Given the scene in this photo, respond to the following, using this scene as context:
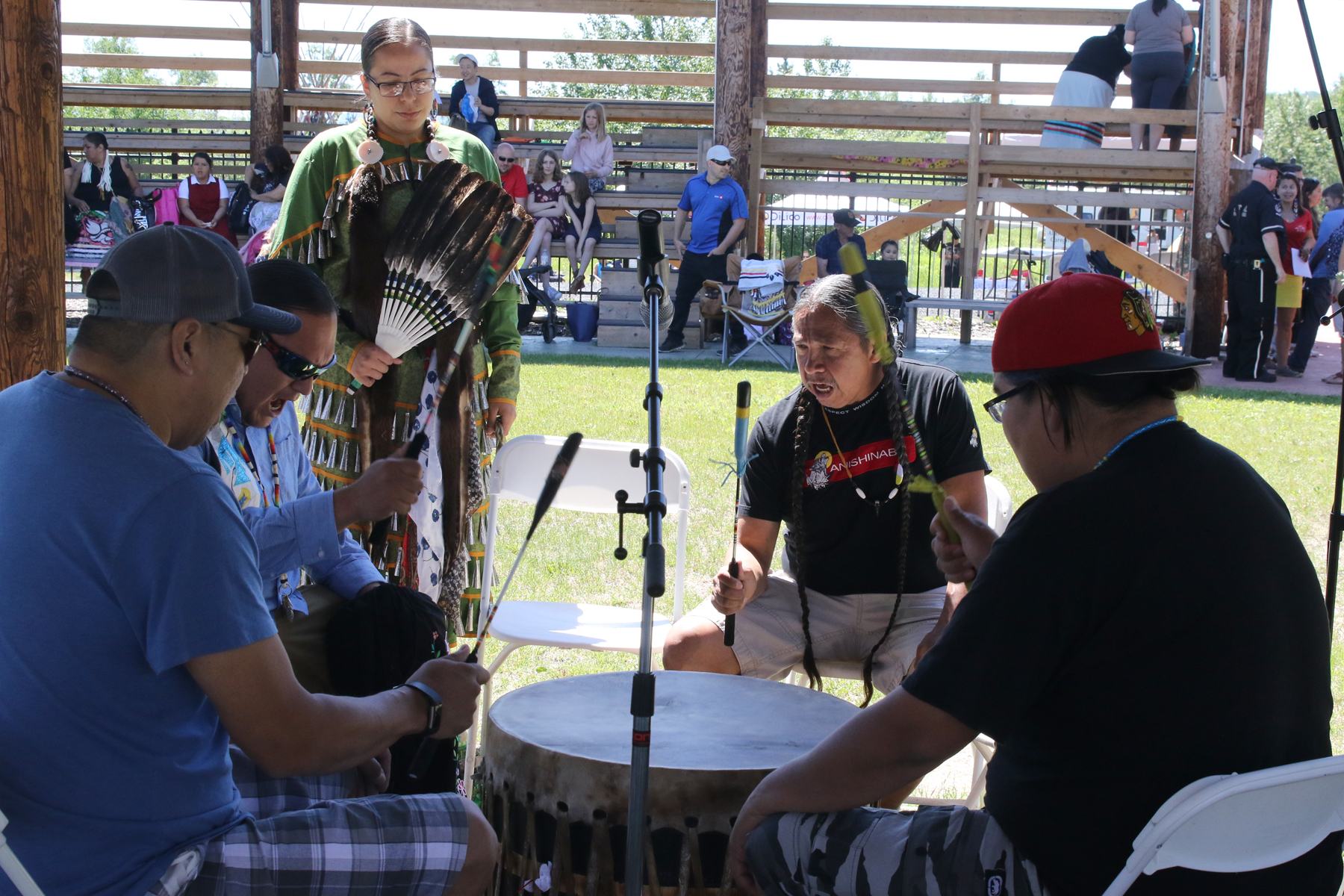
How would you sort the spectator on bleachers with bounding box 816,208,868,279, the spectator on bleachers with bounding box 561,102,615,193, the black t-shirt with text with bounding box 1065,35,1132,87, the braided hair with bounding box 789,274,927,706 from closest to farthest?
the braided hair with bounding box 789,274,927,706, the spectator on bleachers with bounding box 816,208,868,279, the black t-shirt with text with bounding box 1065,35,1132,87, the spectator on bleachers with bounding box 561,102,615,193

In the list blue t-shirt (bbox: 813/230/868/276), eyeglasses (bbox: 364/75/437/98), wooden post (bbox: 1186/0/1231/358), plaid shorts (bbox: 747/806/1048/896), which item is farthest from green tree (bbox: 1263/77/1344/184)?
plaid shorts (bbox: 747/806/1048/896)

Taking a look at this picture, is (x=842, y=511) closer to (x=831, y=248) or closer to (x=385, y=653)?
(x=385, y=653)

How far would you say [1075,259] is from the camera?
1223 centimetres

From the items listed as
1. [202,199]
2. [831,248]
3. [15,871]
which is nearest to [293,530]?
[15,871]

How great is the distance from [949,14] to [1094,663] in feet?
43.0

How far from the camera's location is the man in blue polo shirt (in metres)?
11.0

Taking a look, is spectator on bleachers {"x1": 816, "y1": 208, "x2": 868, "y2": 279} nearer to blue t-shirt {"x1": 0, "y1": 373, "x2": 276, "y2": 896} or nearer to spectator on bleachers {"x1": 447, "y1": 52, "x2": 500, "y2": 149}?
spectator on bleachers {"x1": 447, "y1": 52, "x2": 500, "y2": 149}

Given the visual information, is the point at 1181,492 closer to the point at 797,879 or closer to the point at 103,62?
the point at 797,879

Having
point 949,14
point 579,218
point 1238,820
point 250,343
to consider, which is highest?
point 949,14

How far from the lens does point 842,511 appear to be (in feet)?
9.42

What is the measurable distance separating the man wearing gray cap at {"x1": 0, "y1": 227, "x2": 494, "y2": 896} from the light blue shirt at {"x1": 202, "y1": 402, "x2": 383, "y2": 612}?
579 millimetres

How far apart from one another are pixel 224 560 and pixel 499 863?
2.66 ft

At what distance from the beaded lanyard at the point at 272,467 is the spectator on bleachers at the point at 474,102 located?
34.5ft

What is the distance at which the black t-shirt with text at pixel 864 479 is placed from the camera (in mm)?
2822
